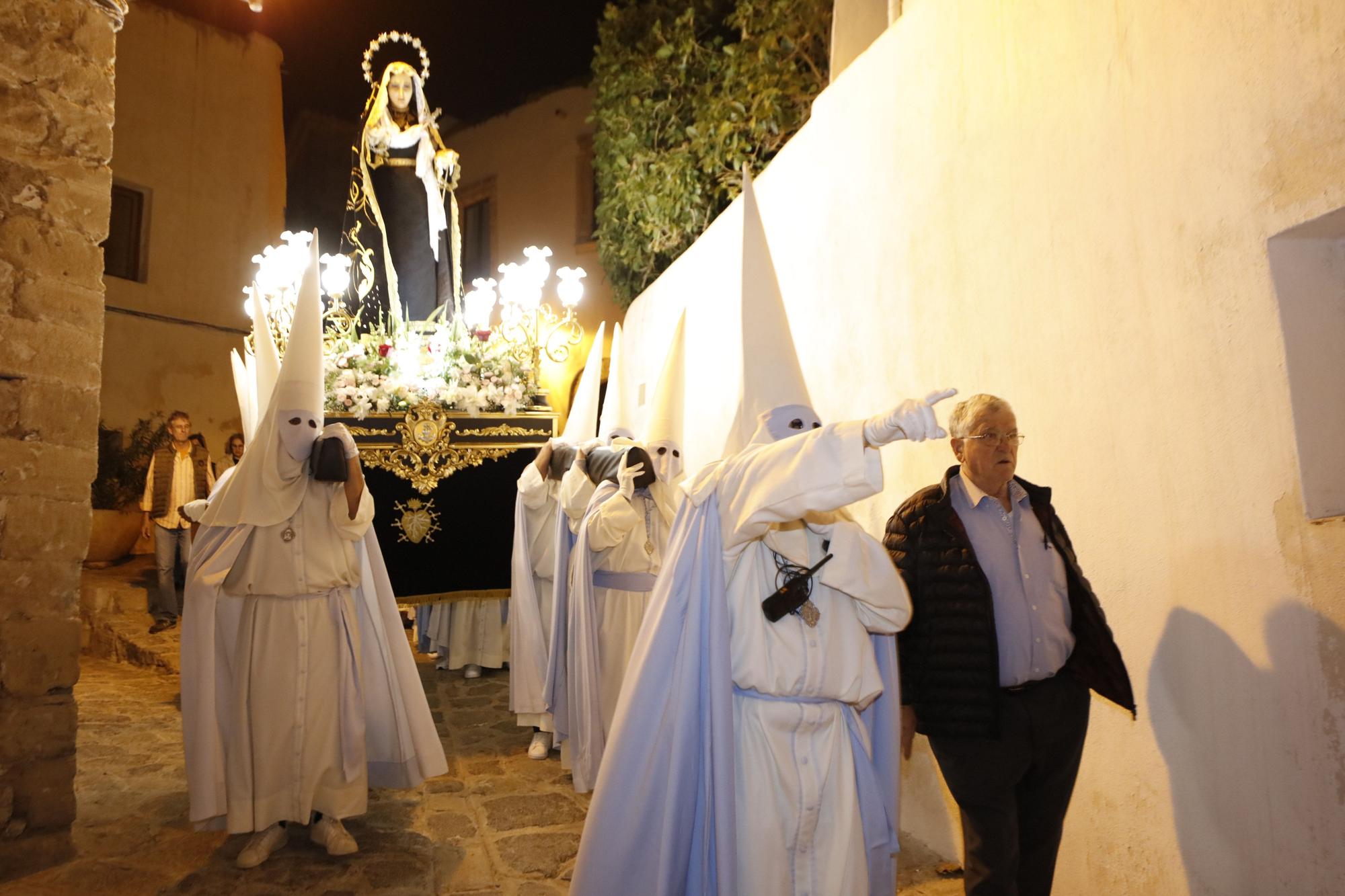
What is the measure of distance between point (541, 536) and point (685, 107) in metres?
4.96

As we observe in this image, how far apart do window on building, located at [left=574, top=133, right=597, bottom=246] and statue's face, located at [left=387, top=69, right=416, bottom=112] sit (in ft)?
18.4

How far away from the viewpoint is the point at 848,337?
15.4 feet

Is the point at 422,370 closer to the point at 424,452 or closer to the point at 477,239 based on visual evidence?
the point at 424,452

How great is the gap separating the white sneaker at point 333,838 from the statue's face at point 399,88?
5.76 m

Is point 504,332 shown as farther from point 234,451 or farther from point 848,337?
point 234,451

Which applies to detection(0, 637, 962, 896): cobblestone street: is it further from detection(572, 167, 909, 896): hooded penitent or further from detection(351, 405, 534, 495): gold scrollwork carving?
detection(351, 405, 534, 495): gold scrollwork carving

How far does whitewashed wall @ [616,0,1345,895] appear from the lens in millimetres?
2357

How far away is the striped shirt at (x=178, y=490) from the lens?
846 cm

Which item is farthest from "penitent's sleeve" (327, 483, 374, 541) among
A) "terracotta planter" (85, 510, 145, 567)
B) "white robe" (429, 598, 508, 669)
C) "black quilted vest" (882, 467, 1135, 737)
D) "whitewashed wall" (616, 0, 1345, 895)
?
"terracotta planter" (85, 510, 145, 567)

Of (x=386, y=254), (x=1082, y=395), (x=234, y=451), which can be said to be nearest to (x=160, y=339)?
(x=234, y=451)

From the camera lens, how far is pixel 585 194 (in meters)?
13.0

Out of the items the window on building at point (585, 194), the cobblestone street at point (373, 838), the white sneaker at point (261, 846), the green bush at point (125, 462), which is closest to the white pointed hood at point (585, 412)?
the cobblestone street at point (373, 838)

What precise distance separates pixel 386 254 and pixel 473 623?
10.4 feet

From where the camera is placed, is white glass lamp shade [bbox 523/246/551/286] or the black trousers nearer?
the black trousers
